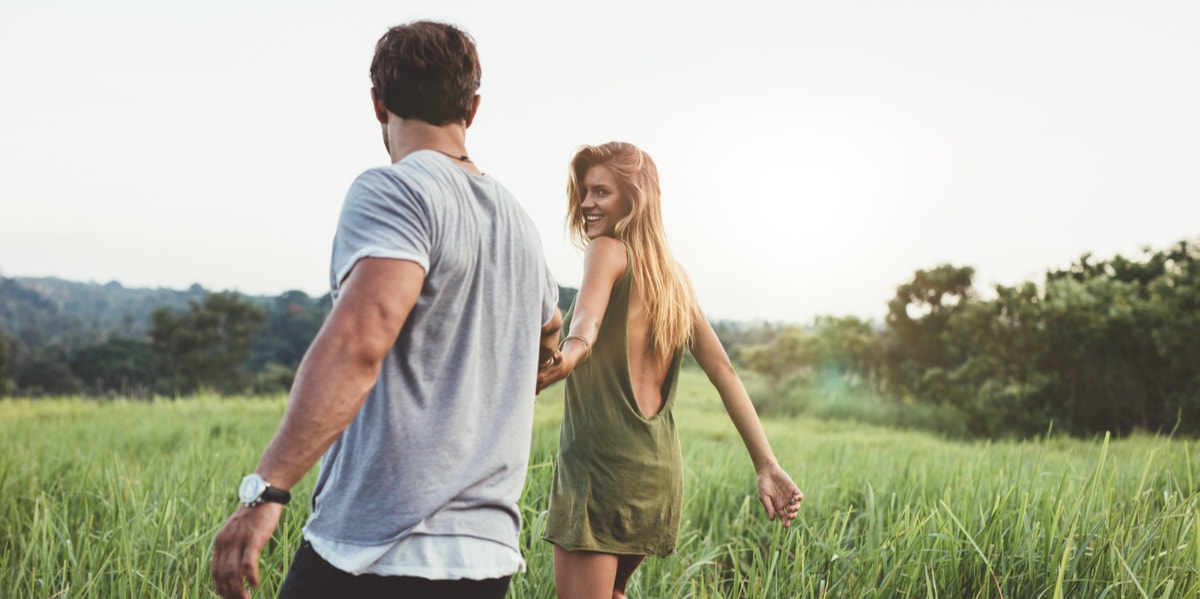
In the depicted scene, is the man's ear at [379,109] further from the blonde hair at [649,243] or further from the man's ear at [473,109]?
the blonde hair at [649,243]

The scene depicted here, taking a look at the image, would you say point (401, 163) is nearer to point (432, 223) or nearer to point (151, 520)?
point (432, 223)

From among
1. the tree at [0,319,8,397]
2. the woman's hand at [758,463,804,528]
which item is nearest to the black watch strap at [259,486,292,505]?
the woman's hand at [758,463,804,528]

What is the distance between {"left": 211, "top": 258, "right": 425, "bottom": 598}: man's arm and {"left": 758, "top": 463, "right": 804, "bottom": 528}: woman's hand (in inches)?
62.7

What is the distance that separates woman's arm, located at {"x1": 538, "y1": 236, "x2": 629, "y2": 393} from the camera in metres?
2.17

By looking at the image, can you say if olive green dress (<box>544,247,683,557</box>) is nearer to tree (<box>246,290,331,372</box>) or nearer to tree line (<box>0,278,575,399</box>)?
tree line (<box>0,278,575,399</box>)

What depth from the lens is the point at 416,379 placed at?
57.4 inches

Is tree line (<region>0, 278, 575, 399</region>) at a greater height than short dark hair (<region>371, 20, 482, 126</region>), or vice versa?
short dark hair (<region>371, 20, 482, 126</region>)

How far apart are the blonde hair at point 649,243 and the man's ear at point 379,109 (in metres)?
0.95

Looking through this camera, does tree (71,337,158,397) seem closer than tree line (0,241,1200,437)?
No

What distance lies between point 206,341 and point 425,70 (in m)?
51.7

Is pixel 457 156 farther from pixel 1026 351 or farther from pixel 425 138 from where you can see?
pixel 1026 351

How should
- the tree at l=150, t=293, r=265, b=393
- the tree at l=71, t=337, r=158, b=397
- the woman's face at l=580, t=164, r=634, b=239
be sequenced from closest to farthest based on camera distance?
the woman's face at l=580, t=164, r=634, b=239 < the tree at l=71, t=337, r=158, b=397 < the tree at l=150, t=293, r=265, b=393

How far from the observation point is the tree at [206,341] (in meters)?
47.6

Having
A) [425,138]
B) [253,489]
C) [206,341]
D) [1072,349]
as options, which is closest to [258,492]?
[253,489]
